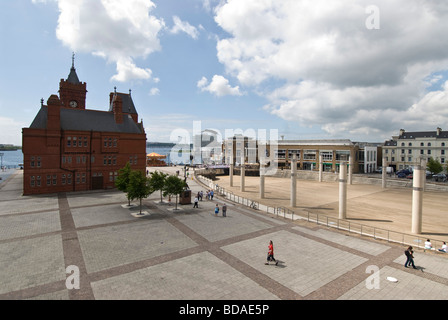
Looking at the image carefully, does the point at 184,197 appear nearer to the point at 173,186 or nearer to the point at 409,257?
the point at 173,186

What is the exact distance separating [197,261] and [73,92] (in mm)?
53881

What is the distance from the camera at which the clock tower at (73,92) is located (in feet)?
168

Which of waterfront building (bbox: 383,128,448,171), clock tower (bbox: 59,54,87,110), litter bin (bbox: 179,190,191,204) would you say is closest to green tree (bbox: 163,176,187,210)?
litter bin (bbox: 179,190,191,204)

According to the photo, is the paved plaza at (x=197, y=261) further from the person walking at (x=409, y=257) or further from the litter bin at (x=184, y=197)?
the litter bin at (x=184, y=197)

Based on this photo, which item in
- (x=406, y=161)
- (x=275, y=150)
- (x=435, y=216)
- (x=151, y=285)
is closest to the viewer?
(x=151, y=285)

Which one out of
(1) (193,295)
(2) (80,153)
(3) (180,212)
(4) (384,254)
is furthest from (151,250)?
(2) (80,153)

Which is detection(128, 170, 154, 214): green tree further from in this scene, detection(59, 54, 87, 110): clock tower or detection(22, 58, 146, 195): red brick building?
detection(59, 54, 87, 110): clock tower

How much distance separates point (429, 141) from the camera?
69.7m

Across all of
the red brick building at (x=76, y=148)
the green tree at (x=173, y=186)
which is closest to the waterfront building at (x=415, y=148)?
the green tree at (x=173, y=186)

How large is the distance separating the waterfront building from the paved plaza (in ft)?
197

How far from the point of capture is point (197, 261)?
1470cm

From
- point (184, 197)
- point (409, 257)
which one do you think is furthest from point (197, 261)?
point (184, 197)
